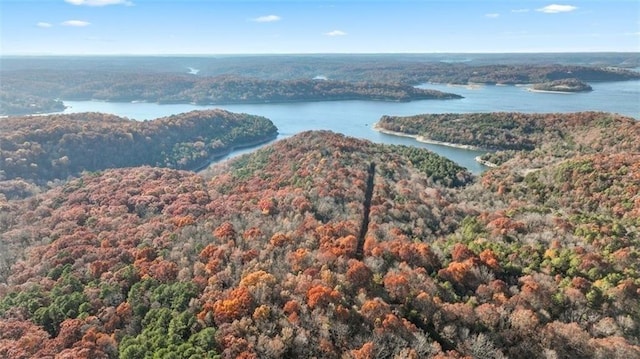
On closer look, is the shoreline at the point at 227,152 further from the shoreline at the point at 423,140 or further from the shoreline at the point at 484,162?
the shoreline at the point at 484,162

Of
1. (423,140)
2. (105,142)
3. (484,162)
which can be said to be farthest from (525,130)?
(105,142)

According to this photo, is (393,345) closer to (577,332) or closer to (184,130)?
(577,332)

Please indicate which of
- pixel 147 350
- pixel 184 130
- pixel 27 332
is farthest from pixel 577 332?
pixel 184 130

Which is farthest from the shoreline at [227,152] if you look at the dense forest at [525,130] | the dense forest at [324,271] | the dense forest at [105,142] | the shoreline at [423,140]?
the dense forest at [324,271]

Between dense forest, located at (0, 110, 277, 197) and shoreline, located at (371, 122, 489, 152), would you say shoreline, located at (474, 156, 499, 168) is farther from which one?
dense forest, located at (0, 110, 277, 197)

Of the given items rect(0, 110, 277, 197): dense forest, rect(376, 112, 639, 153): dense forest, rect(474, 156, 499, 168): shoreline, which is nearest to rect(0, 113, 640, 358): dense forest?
rect(376, 112, 639, 153): dense forest
